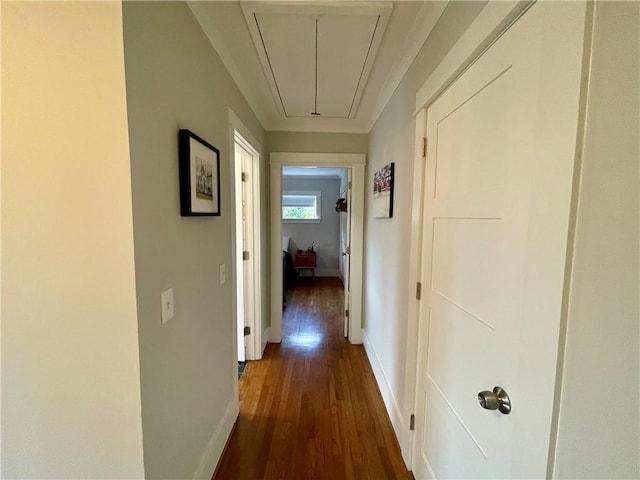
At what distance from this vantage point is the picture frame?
198cm

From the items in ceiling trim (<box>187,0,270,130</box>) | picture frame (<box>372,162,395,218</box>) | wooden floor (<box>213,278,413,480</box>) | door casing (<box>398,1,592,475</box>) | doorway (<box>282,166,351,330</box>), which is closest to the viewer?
door casing (<box>398,1,592,475</box>)

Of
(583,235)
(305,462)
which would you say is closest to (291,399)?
(305,462)

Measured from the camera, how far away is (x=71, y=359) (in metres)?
0.89

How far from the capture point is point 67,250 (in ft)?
2.83

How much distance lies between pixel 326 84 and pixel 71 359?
208 cm

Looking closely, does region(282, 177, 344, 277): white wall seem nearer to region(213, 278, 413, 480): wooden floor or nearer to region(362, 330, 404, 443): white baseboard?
region(213, 278, 413, 480): wooden floor

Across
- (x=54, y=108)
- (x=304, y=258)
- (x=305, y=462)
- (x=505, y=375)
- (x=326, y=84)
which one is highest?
(x=326, y=84)

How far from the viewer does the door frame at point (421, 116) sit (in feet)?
2.65

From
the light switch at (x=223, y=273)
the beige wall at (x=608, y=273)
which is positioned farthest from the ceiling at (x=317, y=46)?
the light switch at (x=223, y=273)

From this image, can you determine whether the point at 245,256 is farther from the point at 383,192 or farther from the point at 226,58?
the point at 226,58

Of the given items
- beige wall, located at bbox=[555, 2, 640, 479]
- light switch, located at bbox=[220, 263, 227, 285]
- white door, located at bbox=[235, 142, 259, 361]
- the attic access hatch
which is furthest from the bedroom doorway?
beige wall, located at bbox=[555, 2, 640, 479]

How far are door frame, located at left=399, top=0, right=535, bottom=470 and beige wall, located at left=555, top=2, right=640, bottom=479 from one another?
37 cm

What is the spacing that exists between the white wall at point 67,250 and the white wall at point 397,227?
1.21 meters

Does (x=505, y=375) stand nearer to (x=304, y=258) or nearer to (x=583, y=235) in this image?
(x=583, y=235)
